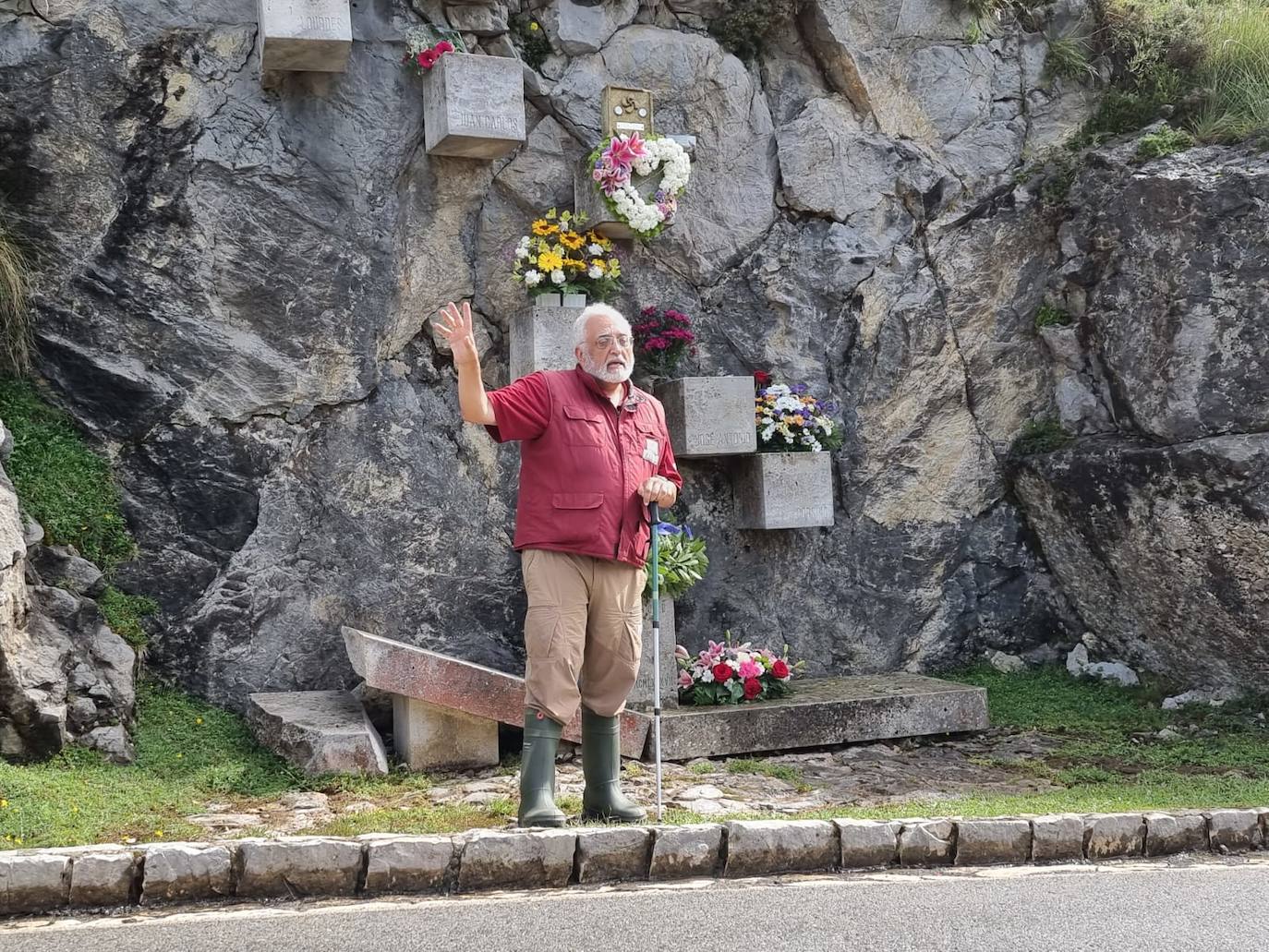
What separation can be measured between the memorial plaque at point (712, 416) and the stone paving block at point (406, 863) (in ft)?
14.9

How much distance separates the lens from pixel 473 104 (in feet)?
26.5

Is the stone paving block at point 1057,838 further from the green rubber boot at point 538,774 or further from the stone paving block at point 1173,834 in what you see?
A: the green rubber boot at point 538,774

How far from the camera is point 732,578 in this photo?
9164 mm

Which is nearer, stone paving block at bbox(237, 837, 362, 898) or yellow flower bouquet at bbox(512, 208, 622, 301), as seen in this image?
stone paving block at bbox(237, 837, 362, 898)

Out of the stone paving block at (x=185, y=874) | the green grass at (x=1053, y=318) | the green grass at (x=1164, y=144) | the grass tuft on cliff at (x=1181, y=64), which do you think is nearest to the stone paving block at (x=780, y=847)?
the stone paving block at (x=185, y=874)

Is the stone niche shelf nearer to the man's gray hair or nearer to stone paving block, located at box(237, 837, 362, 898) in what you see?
the man's gray hair

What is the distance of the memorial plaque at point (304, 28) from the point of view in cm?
750

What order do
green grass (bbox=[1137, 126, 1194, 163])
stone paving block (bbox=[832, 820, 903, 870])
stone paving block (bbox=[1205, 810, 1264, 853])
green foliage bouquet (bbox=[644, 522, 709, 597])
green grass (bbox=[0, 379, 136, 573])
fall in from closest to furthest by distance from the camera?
stone paving block (bbox=[832, 820, 903, 870]), stone paving block (bbox=[1205, 810, 1264, 853]), green grass (bbox=[0, 379, 136, 573]), green foliage bouquet (bbox=[644, 522, 709, 597]), green grass (bbox=[1137, 126, 1194, 163])

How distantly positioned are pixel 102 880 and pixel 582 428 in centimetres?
248

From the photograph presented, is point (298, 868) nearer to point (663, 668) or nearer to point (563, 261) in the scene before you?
point (663, 668)

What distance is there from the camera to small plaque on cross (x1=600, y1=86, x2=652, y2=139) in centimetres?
862

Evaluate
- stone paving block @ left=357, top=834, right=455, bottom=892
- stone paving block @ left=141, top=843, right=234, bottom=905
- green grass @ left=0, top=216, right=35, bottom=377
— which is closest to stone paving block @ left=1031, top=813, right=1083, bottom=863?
stone paving block @ left=357, top=834, right=455, bottom=892

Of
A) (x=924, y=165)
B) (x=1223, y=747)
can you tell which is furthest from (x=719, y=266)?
(x=1223, y=747)

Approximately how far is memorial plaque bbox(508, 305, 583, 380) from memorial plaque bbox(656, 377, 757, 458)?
2.77 feet
